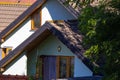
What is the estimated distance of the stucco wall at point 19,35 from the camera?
26031 millimetres

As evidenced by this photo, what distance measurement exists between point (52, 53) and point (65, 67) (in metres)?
1.03

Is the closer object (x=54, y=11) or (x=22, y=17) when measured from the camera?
(x=54, y=11)

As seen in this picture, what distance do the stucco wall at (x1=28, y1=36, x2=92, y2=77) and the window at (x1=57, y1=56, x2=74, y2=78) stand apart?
9.5 inches

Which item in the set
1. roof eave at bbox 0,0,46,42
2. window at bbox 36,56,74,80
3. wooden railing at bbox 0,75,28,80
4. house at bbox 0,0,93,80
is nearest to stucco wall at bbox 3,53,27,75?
house at bbox 0,0,93,80

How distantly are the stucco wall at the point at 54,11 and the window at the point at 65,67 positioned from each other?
2379mm

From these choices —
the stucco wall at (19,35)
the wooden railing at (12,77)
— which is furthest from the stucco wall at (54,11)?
the wooden railing at (12,77)

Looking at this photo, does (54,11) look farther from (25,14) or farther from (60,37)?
(60,37)

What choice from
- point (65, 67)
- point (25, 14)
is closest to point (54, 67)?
point (65, 67)

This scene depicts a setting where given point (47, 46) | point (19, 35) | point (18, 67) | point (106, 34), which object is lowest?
point (18, 67)

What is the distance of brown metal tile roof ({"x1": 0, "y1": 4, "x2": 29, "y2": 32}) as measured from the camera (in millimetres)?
32469

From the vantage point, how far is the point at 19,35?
2677 cm

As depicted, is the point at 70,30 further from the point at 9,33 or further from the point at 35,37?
the point at 9,33

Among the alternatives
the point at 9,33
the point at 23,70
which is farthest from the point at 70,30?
the point at 9,33

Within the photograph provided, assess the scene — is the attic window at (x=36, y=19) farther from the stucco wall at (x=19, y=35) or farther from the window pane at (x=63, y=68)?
the window pane at (x=63, y=68)
